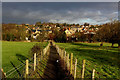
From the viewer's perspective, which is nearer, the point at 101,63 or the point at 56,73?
the point at 56,73

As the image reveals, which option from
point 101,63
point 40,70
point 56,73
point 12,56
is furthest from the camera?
point 12,56

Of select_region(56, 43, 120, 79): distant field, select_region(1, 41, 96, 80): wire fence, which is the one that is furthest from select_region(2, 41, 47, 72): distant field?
select_region(56, 43, 120, 79): distant field

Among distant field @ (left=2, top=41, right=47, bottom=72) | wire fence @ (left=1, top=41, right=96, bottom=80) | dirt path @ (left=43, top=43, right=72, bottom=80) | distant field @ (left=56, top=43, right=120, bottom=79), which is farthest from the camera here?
distant field @ (left=2, top=41, right=47, bottom=72)

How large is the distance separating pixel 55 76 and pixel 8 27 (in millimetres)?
77160

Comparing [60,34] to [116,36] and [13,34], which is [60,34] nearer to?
[13,34]

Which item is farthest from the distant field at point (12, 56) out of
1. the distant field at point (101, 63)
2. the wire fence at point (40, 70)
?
the distant field at point (101, 63)

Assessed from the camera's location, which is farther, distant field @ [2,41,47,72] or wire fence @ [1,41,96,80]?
distant field @ [2,41,47,72]

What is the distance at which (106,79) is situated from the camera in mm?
6148

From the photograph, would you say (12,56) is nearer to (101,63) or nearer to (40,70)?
(40,70)

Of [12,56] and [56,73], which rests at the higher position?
[56,73]

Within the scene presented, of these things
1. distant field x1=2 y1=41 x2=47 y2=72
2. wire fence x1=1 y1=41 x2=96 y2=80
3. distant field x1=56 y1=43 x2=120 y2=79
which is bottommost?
distant field x1=2 y1=41 x2=47 y2=72

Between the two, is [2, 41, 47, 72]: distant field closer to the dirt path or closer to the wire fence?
the wire fence

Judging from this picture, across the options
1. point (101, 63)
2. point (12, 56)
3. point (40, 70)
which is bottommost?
point (12, 56)

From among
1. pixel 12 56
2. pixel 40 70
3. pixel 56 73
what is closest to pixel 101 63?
pixel 56 73
